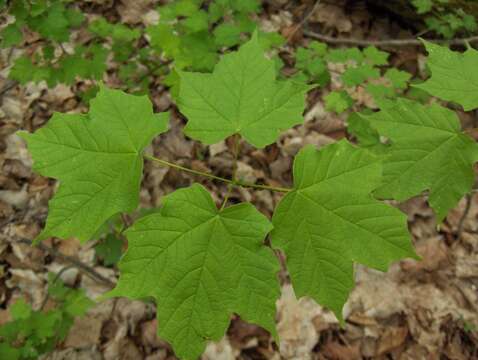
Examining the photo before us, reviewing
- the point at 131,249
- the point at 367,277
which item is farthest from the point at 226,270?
the point at 367,277

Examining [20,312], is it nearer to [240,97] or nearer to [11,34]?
[11,34]

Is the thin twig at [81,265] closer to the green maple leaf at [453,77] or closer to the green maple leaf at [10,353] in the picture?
the green maple leaf at [10,353]

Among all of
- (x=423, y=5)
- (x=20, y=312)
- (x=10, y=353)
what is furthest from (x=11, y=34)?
(x=423, y=5)

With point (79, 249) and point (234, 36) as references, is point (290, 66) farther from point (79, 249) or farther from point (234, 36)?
point (79, 249)

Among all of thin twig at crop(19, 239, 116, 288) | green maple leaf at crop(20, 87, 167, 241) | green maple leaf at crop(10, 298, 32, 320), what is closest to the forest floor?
thin twig at crop(19, 239, 116, 288)

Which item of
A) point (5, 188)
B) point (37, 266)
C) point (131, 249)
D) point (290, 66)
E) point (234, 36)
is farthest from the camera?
point (290, 66)

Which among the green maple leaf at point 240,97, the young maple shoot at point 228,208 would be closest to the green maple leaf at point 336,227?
the young maple shoot at point 228,208

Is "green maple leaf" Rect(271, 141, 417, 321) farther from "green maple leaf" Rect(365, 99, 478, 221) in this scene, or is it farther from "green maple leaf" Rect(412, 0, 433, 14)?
"green maple leaf" Rect(412, 0, 433, 14)
